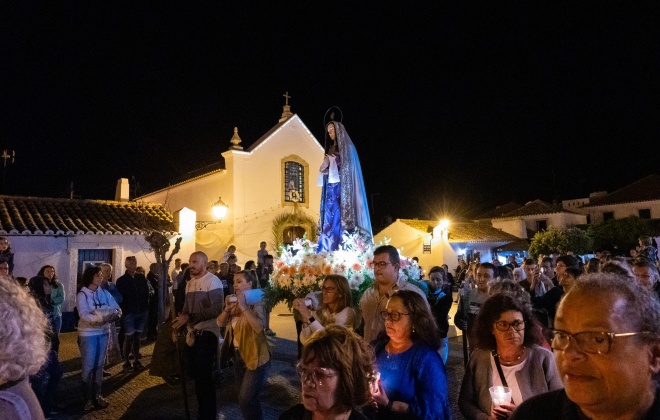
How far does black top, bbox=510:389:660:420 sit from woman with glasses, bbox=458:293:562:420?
1381 mm

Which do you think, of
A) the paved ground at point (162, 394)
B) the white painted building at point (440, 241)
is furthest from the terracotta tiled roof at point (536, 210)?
the paved ground at point (162, 394)

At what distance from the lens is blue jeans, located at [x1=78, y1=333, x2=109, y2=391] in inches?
223

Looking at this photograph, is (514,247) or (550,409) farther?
(514,247)

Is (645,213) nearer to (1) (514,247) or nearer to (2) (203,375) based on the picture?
(1) (514,247)

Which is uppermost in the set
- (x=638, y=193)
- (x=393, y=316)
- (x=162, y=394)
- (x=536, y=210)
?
→ (x=638, y=193)

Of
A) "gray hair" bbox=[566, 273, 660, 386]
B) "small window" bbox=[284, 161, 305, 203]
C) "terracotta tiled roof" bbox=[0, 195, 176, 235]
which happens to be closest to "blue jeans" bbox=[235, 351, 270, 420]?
"gray hair" bbox=[566, 273, 660, 386]

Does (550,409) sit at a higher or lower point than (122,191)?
lower

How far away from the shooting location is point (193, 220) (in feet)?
51.9

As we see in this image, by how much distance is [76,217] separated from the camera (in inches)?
548

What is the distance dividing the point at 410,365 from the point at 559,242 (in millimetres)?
35308

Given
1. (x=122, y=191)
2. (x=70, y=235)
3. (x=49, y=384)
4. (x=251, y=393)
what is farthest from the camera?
(x=122, y=191)

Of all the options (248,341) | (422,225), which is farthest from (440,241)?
(248,341)

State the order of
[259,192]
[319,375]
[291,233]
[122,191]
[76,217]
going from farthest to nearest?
[291,233] → [259,192] → [122,191] → [76,217] → [319,375]

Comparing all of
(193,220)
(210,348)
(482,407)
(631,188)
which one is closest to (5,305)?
(482,407)
